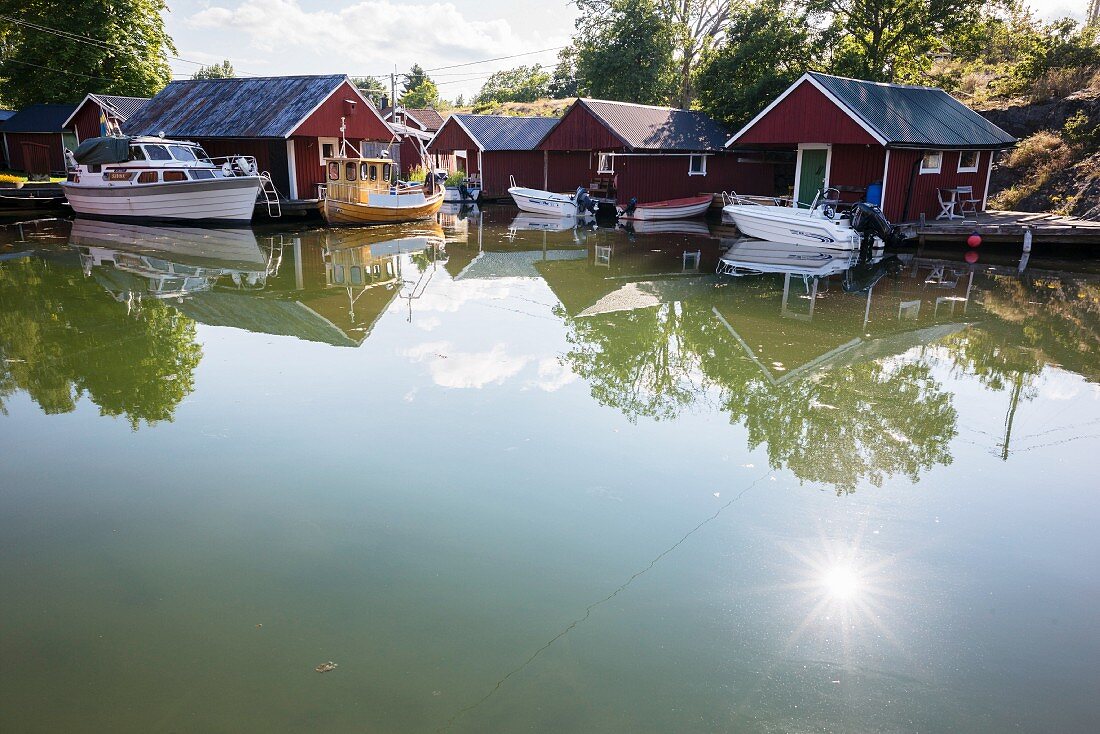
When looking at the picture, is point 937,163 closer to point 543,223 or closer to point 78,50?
point 543,223

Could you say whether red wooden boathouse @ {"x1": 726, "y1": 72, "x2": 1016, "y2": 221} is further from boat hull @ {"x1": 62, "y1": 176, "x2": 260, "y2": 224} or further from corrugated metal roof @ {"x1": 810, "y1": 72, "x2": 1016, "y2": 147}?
boat hull @ {"x1": 62, "y1": 176, "x2": 260, "y2": 224}

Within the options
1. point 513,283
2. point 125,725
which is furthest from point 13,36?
point 125,725

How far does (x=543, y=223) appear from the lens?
937 inches

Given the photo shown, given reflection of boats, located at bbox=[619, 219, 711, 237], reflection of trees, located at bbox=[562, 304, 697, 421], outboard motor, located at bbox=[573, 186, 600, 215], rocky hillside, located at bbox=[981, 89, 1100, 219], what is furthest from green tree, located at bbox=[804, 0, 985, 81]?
reflection of trees, located at bbox=[562, 304, 697, 421]

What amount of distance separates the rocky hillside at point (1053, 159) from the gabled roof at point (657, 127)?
8840 millimetres

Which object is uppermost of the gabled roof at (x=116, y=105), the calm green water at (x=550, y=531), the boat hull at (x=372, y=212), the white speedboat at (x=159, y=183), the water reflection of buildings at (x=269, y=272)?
the gabled roof at (x=116, y=105)

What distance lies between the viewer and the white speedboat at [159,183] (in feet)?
63.7

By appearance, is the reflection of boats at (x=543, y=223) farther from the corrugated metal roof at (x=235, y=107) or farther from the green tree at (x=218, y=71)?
the green tree at (x=218, y=71)

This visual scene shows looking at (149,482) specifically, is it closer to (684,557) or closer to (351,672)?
(351,672)

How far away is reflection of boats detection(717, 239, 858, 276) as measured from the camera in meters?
15.0

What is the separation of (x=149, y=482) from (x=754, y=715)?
173 inches

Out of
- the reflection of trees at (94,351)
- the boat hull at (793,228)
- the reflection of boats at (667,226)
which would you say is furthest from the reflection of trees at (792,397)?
the reflection of boats at (667,226)

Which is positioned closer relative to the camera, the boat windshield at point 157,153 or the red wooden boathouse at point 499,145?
the boat windshield at point 157,153

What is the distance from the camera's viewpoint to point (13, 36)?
3497cm
